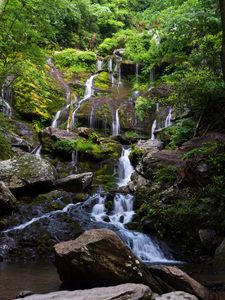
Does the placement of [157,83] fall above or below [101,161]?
above

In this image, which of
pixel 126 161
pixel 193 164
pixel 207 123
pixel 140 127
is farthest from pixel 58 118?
pixel 193 164

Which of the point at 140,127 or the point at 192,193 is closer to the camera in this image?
the point at 192,193

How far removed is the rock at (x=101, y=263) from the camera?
5.25 m

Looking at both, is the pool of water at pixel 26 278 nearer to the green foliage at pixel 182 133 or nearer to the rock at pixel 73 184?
the rock at pixel 73 184

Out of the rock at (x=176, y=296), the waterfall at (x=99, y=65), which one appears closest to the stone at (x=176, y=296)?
the rock at (x=176, y=296)

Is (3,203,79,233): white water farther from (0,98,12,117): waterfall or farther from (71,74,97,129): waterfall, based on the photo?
(0,98,12,117): waterfall

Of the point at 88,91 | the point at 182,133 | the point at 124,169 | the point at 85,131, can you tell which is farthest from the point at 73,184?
the point at 88,91

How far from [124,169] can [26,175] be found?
16.3 feet

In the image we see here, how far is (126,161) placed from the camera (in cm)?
1586

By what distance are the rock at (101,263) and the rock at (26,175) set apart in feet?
20.7

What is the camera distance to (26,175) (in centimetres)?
1191

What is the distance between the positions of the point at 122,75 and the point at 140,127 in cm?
835

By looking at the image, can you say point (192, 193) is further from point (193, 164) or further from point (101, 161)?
point (101, 161)

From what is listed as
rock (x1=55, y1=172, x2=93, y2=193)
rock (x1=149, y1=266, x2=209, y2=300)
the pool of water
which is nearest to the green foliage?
rock (x1=55, y1=172, x2=93, y2=193)
